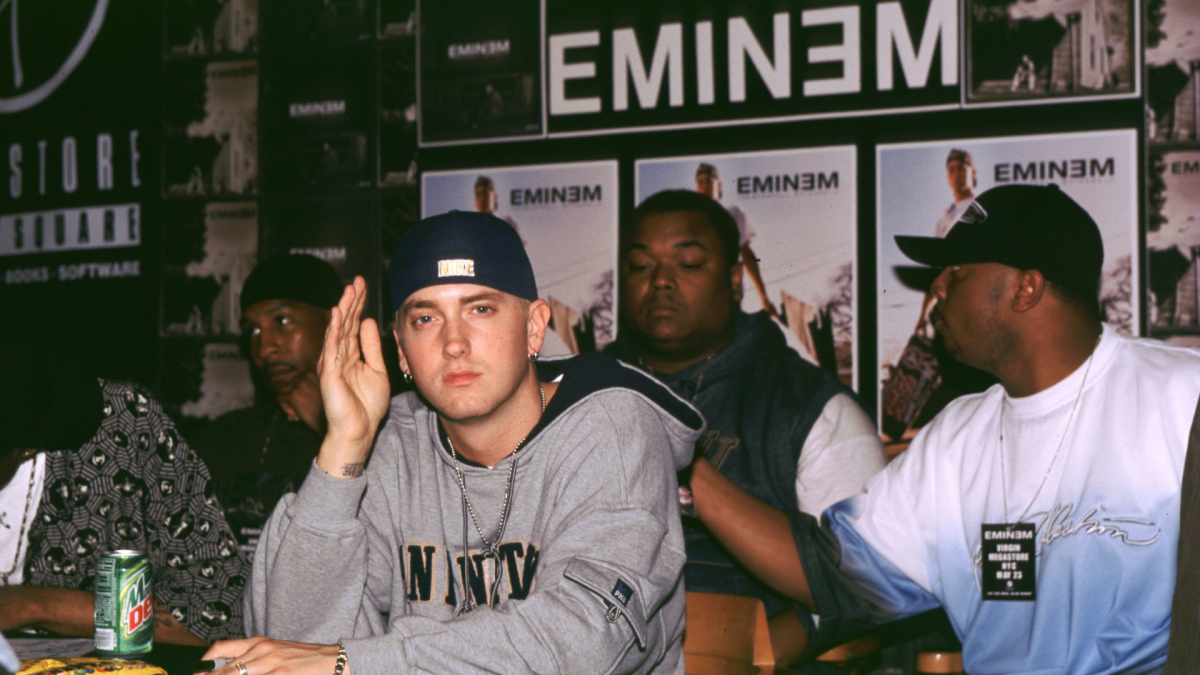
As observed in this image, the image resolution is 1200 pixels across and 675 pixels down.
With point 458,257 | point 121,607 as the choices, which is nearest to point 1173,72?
point 458,257

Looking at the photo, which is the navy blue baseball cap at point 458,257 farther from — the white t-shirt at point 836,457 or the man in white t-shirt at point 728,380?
the white t-shirt at point 836,457

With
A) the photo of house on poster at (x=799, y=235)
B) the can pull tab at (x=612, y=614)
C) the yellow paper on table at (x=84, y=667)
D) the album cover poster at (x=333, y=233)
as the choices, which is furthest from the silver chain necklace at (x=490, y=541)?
the album cover poster at (x=333, y=233)

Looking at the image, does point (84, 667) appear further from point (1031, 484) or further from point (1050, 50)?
point (1050, 50)

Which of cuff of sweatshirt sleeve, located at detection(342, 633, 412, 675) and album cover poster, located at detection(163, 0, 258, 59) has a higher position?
album cover poster, located at detection(163, 0, 258, 59)

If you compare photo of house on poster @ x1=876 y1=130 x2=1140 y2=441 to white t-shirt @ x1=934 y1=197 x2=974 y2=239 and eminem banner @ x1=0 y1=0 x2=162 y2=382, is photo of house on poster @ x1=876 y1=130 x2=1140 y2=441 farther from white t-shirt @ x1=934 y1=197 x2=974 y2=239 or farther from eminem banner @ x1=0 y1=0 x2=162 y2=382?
eminem banner @ x1=0 y1=0 x2=162 y2=382

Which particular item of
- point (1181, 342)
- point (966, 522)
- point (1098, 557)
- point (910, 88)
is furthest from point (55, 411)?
point (1181, 342)

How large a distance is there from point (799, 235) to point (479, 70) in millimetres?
1318

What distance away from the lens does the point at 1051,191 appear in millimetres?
2438

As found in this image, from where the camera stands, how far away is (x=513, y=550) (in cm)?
177

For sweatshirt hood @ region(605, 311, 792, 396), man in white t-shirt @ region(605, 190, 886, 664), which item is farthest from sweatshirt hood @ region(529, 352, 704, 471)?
sweatshirt hood @ region(605, 311, 792, 396)

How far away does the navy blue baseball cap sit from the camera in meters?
1.75

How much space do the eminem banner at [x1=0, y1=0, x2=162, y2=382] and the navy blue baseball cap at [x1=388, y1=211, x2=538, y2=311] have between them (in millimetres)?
2810

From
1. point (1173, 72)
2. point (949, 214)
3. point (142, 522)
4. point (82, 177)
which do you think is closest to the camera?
point (142, 522)

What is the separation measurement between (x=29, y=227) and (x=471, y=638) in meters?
3.87
